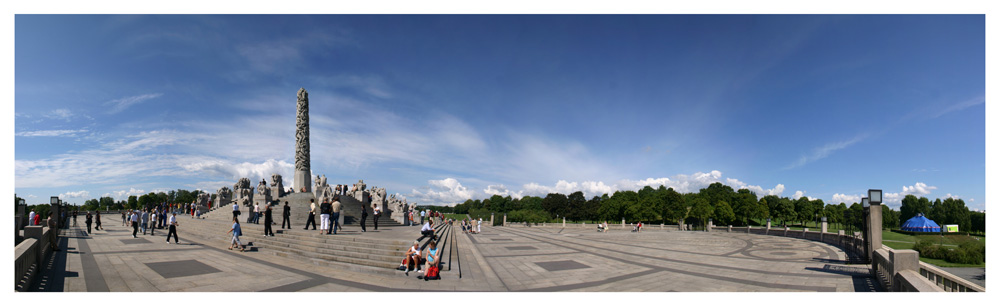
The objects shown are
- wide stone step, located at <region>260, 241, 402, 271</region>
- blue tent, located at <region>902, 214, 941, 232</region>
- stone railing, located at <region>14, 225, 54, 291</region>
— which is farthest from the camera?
blue tent, located at <region>902, 214, 941, 232</region>

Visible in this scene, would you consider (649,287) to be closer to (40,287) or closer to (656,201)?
(40,287)

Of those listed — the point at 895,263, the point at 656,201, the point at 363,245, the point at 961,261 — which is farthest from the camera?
the point at 656,201

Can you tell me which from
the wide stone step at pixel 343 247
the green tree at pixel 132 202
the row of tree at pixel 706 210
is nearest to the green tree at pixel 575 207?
the row of tree at pixel 706 210

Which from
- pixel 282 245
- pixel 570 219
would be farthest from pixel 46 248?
pixel 570 219

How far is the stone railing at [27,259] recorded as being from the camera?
816 centimetres

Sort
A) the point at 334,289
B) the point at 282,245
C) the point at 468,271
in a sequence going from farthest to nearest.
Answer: the point at 282,245 → the point at 468,271 → the point at 334,289

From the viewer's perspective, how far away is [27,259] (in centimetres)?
892

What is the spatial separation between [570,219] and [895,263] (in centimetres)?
9676

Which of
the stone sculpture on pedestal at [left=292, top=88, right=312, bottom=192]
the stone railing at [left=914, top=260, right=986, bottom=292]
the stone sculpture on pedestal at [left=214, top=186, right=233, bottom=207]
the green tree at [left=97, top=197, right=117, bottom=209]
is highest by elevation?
the stone sculpture on pedestal at [left=292, top=88, right=312, bottom=192]

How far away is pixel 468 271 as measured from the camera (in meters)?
12.3

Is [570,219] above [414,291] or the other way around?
the other way around

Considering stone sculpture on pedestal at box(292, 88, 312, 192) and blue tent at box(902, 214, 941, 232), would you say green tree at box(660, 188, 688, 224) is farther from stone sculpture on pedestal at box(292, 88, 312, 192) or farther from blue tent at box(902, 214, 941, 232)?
stone sculpture on pedestal at box(292, 88, 312, 192)

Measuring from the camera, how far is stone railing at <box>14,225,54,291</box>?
8164mm

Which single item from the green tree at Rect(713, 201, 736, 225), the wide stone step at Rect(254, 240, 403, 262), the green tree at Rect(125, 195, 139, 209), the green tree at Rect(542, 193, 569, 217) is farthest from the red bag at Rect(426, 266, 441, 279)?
the green tree at Rect(125, 195, 139, 209)
